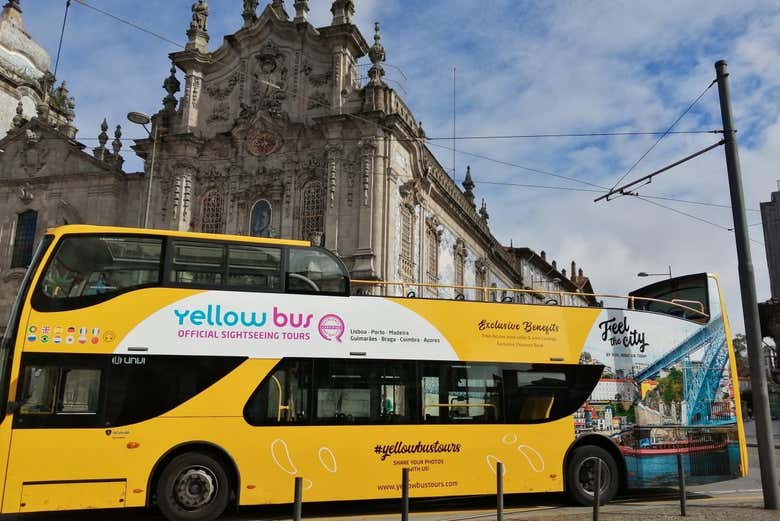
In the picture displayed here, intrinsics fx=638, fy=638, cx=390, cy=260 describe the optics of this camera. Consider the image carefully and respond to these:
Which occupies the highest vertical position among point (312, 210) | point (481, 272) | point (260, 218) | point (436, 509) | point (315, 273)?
point (481, 272)

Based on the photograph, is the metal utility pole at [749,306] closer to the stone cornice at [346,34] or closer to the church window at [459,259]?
the stone cornice at [346,34]

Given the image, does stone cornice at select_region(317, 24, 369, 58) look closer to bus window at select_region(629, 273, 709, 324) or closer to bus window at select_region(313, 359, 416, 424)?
bus window at select_region(629, 273, 709, 324)

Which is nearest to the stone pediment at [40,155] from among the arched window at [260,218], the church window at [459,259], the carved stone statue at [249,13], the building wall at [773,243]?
the arched window at [260,218]

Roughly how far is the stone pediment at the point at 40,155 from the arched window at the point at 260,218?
8710mm

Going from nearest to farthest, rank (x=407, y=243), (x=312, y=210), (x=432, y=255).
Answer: (x=312, y=210)
(x=407, y=243)
(x=432, y=255)

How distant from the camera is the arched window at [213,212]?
26.8 meters

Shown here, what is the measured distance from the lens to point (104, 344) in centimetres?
924

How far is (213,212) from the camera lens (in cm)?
2706

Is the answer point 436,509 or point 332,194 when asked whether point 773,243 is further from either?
point 436,509

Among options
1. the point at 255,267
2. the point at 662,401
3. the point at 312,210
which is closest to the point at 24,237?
the point at 312,210

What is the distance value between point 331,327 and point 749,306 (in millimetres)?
7447

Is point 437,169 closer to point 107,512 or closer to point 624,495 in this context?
point 624,495

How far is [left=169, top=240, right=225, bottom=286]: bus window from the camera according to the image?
9.91 m

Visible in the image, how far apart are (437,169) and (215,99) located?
10.7 metres
